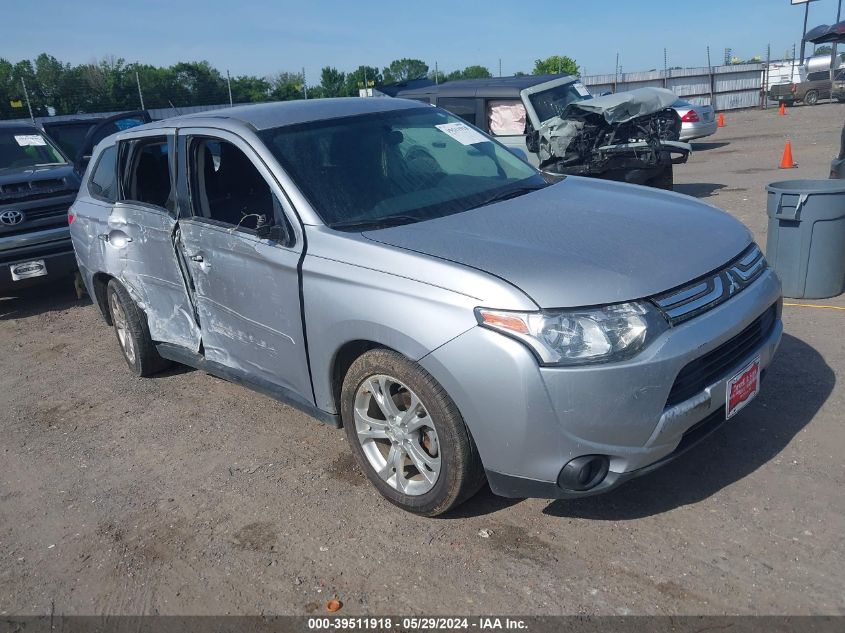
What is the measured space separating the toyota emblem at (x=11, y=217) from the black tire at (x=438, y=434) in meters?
5.93

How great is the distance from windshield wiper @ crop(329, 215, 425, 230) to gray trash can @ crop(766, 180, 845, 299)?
354 cm

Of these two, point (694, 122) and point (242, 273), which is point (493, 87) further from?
point (694, 122)

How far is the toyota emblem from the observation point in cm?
779

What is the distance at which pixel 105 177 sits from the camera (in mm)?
5504

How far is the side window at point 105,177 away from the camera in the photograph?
5.34m

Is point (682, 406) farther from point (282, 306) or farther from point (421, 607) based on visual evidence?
point (282, 306)

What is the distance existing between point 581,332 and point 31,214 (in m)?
7.14

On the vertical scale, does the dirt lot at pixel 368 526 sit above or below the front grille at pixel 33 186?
below

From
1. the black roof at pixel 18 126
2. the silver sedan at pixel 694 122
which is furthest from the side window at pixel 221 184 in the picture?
the silver sedan at pixel 694 122

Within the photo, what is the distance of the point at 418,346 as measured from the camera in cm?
310

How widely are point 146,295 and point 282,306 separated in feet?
5.63

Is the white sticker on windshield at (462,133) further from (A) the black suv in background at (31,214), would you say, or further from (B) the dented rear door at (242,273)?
(A) the black suv in background at (31,214)

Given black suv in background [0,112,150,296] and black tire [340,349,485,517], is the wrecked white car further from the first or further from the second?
black tire [340,349,485,517]

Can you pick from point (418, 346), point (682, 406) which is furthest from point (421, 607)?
point (682, 406)
